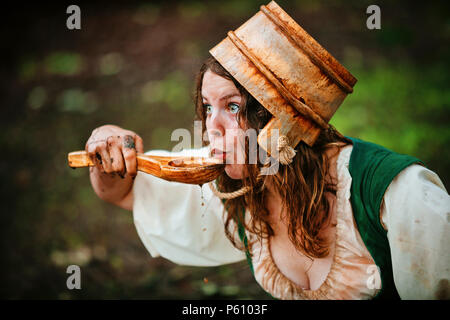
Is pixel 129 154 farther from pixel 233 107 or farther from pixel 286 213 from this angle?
pixel 286 213

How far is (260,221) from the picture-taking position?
1855 mm

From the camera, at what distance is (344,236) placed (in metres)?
1.65

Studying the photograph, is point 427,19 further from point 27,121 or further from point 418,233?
point 27,121

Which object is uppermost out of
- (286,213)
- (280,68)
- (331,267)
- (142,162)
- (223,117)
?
(280,68)

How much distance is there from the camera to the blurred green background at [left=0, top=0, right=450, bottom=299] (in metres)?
3.37

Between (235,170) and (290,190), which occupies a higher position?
(235,170)

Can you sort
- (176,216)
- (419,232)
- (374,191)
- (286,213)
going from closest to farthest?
1. (419,232)
2. (374,191)
3. (286,213)
4. (176,216)

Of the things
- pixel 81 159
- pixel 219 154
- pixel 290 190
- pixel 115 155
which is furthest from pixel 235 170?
pixel 81 159

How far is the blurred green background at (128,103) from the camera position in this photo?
3373 millimetres

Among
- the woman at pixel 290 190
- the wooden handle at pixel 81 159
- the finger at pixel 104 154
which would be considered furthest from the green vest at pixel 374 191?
the wooden handle at pixel 81 159

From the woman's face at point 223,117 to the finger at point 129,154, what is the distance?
1.09ft

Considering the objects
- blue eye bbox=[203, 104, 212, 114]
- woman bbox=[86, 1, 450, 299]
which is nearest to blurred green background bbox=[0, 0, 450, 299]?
woman bbox=[86, 1, 450, 299]

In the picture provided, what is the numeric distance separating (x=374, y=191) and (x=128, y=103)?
4.28 meters

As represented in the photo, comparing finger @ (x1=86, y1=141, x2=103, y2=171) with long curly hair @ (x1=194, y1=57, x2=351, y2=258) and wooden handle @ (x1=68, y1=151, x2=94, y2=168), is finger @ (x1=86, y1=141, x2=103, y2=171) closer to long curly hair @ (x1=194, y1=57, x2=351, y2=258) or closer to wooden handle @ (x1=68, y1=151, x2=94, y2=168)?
wooden handle @ (x1=68, y1=151, x2=94, y2=168)
